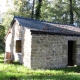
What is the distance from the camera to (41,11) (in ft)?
114

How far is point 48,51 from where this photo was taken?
47.3 feet

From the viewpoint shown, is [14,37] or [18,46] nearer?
[18,46]

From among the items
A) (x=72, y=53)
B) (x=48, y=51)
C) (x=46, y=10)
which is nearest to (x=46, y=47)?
(x=48, y=51)

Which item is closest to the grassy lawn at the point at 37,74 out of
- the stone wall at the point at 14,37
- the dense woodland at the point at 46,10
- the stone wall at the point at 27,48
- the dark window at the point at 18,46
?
the stone wall at the point at 27,48

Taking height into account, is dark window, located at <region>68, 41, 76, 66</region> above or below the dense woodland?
below

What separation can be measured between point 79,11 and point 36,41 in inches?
948

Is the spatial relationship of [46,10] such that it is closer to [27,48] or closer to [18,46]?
[18,46]

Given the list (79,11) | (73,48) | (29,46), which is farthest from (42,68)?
(79,11)

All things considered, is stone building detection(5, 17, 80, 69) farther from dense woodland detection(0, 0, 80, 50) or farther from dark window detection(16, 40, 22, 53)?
dense woodland detection(0, 0, 80, 50)

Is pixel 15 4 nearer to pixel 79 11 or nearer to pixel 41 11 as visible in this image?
pixel 41 11

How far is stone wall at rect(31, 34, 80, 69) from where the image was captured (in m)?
13.9

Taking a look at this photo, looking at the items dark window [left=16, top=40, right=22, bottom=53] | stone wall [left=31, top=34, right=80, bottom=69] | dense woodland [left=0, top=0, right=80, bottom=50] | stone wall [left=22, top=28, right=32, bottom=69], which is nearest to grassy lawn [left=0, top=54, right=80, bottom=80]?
stone wall [left=31, top=34, right=80, bottom=69]

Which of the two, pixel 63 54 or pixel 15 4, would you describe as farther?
pixel 15 4

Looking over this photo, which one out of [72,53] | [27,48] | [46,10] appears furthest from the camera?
[46,10]
